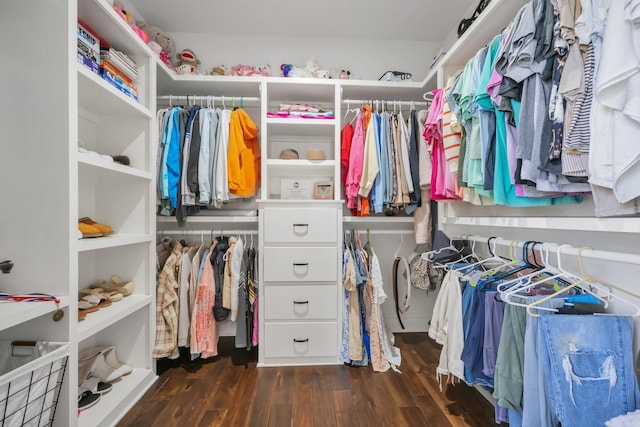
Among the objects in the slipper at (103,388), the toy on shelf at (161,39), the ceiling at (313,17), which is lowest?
the slipper at (103,388)

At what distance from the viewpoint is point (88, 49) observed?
4.24ft

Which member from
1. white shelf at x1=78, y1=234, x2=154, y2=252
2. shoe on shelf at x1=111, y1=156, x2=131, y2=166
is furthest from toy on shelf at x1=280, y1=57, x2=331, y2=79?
white shelf at x1=78, y1=234, x2=154, y2=252

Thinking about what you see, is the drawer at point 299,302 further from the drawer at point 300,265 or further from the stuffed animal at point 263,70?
the stuffed animal at point 263,70

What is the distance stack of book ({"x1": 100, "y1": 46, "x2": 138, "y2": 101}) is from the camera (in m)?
1.40

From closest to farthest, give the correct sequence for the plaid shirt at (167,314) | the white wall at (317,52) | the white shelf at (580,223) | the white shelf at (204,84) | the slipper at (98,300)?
the white shelf at (580,223)
the slipper at (98,300)
the plaid shirt at (167,314)
the white shelf at (204,84)
the white wall at (317,52)

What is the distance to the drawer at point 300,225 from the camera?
1797 mm

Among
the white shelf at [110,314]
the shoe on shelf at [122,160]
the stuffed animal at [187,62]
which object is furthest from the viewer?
the stuffed animal at [187,62]

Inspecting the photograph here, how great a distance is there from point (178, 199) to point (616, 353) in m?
2.18

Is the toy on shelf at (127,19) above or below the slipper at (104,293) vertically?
above

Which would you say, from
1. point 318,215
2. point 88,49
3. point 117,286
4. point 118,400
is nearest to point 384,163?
point 318,215

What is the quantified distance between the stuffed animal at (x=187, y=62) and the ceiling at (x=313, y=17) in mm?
271

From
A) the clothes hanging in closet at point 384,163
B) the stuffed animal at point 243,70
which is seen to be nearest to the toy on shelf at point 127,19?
the stuffed animal at point 243,70

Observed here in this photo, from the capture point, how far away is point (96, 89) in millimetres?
1319

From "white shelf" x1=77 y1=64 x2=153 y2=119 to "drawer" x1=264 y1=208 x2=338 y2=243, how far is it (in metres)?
Answer: 0.96
